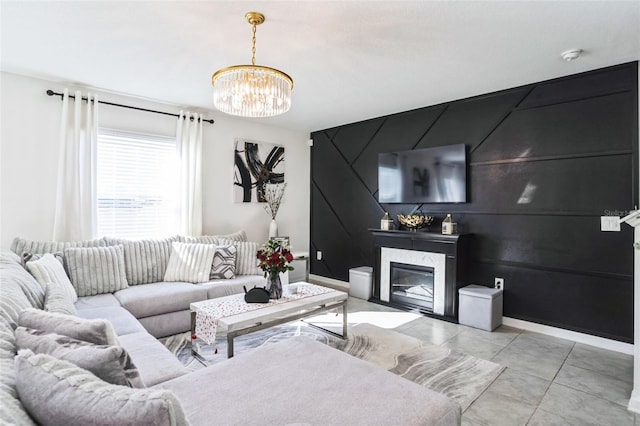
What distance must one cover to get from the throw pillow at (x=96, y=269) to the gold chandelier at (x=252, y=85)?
1918mm

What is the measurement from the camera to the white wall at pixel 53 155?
10.8 feet

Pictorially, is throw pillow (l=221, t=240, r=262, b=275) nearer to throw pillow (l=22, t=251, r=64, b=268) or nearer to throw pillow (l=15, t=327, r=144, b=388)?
throw pillow (l=22, t=251, r=64, b=268)

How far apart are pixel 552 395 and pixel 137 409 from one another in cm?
263

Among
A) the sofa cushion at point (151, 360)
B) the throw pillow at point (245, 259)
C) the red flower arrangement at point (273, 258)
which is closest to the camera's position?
the sofa cushion at point (151, 360)

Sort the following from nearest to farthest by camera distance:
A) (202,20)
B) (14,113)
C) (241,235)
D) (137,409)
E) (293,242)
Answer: (137,409) → (202,20) → (14,113) → (241,235) → (293,242)

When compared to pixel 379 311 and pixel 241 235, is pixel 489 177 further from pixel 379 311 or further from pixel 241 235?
pixel 241 235

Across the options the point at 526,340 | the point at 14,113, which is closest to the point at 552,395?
the point at 526,340

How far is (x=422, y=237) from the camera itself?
13.1 feet

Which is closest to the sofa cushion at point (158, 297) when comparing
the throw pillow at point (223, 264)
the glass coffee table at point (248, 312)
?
the throw pillow at point (223, 264)

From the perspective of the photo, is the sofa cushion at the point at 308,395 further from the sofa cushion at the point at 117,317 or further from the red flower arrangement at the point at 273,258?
the red flower arrangement at the point at 273,258

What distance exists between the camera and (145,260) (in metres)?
3.58

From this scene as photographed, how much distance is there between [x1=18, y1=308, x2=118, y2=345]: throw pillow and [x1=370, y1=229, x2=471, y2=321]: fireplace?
3.35 m

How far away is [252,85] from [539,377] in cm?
298

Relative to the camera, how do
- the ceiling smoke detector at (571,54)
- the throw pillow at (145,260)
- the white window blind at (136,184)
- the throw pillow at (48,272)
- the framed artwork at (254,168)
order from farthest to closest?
the framed artwork at (254,168)
the white window blind at (136,184)
the throw pillow at (145,260)
the ceiling smoke detector at (571,54)
the throw pillow at (48,272)
